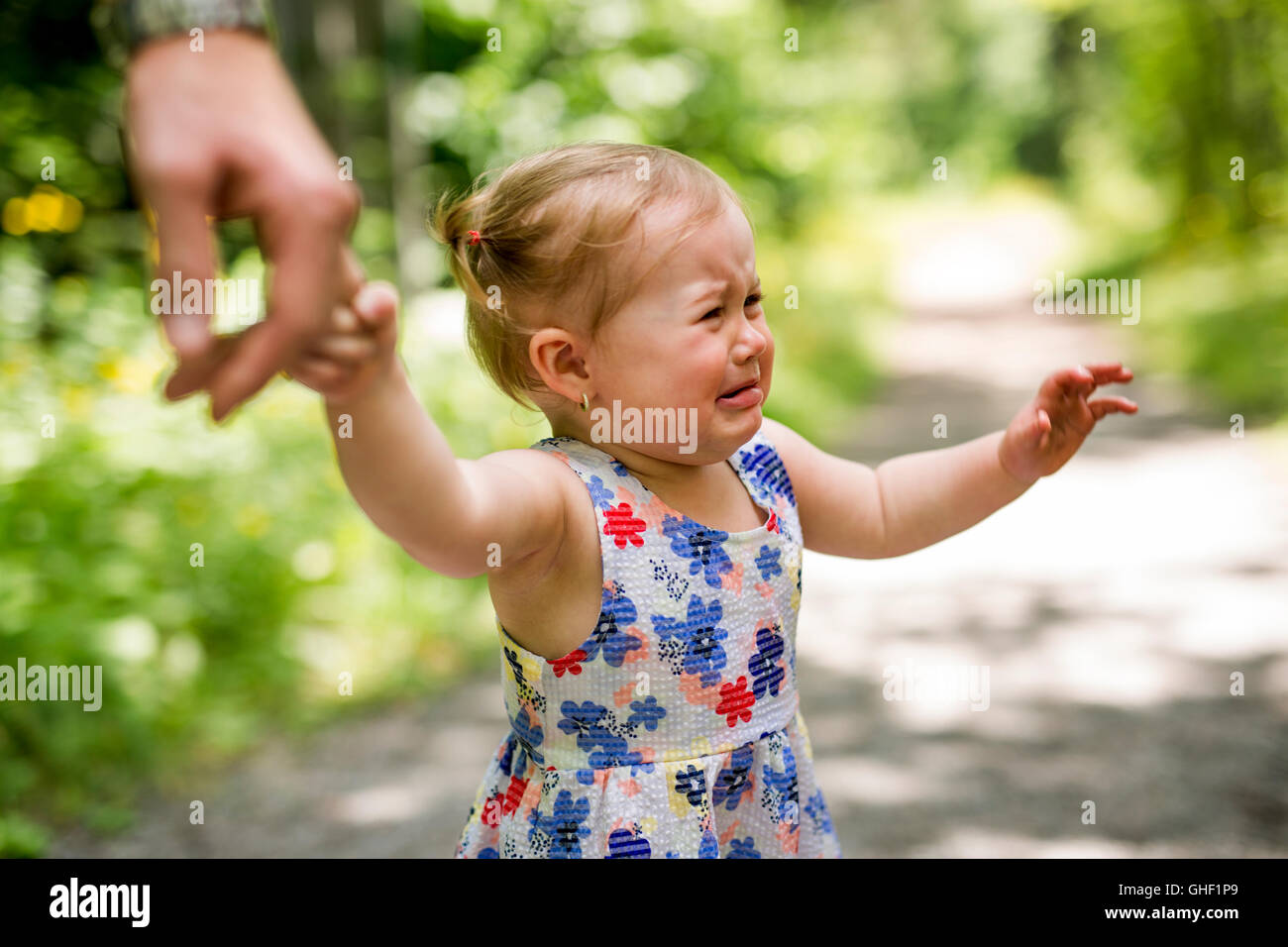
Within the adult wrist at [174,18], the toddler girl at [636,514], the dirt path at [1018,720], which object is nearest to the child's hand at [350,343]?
the adult wrist at [174,18]

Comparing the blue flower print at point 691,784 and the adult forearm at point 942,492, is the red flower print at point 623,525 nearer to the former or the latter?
the blue flower print at point 691,784

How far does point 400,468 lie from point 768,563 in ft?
2.10

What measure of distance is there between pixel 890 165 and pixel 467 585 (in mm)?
22736

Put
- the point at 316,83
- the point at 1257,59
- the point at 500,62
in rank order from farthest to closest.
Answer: the point at 1257,59 → the point at 316,83 → the point at 500,62

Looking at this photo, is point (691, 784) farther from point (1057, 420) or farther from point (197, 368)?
point (197, 368)

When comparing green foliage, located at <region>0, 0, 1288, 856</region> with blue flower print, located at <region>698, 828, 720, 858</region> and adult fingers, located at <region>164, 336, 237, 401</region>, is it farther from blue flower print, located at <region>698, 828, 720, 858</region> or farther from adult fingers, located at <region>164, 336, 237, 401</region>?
adult fingers, located at <region>164, 336, 237, 401</region>

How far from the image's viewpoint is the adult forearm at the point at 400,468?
0.88 metres

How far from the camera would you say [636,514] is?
136 centimetres

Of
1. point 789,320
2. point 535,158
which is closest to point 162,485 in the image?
point 535,158

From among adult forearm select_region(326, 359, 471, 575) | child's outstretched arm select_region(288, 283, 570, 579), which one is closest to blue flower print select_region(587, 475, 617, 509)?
child's outstretched arm select_region(288, 283, 570, 579)

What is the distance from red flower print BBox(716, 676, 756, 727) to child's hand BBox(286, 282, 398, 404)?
74 cm

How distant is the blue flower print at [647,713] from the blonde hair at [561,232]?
1.33 ft

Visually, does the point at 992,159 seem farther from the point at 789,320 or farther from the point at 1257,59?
the point at 789,320

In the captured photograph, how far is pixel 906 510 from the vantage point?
162cm
